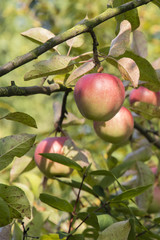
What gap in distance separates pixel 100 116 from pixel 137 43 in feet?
1.14

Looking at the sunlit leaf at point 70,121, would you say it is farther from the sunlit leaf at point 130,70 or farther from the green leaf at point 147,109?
the sunlit leaf at point 130,70

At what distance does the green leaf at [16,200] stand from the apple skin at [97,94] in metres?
0.22

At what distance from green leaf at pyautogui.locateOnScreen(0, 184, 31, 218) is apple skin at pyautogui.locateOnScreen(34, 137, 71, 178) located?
0.30m

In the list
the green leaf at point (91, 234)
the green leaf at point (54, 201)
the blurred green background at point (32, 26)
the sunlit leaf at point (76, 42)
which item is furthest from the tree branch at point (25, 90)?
the blurred green background at point (32, 26)

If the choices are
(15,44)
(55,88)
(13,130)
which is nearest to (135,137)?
(55,88)

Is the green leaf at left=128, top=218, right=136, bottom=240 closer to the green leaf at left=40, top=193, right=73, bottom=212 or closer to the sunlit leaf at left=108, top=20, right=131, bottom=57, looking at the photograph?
the green leaf at left=40, top=193, right=73, bottom=212

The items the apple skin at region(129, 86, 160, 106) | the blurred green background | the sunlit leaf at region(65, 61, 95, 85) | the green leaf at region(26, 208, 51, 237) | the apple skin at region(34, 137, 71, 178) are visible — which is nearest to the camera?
the sunlit leaf at region(65, 61, 95, 85)

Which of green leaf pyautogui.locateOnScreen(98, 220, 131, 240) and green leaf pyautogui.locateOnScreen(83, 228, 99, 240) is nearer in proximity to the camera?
green leaf pyautogui.locateOnScreen(98, 220, 131, 240)

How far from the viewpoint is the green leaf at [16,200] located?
0.63m

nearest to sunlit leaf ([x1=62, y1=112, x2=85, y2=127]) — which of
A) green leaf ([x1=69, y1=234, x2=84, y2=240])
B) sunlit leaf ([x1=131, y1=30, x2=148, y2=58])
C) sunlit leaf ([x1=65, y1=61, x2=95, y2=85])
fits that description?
sunlit leaf ([x1=131, y1=30, x2=148, y2=58])

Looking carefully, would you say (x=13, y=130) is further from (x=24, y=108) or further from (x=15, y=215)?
(x=15, y=215)

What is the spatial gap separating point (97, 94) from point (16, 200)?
0.25 metres

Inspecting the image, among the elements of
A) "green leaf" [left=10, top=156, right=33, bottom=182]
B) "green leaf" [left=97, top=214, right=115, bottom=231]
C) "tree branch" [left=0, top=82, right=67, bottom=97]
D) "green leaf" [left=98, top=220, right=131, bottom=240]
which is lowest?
"green leaf" [left=10, top=156, right=33, bottom=182]

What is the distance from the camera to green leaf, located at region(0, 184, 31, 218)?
0.63 meters
